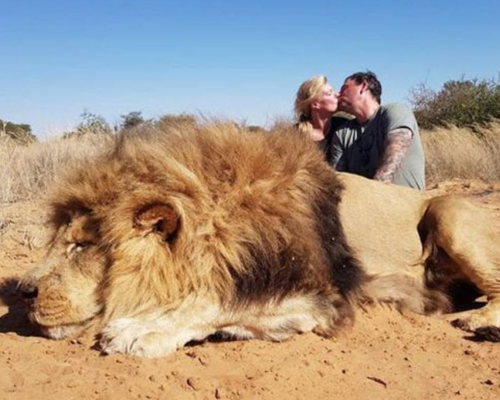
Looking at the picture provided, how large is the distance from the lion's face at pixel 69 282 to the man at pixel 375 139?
106 inches

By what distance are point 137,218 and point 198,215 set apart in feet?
1.01

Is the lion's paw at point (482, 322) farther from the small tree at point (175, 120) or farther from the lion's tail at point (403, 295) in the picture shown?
the small tree at point (175, 120)

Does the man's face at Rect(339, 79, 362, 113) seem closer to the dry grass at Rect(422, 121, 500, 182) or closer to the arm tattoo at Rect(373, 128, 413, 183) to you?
the arm tattoo at Rect(373, 128, 413, 183)

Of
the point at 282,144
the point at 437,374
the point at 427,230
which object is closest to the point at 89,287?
the point at 282,144

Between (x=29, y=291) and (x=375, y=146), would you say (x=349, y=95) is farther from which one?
(x=29, y=291)

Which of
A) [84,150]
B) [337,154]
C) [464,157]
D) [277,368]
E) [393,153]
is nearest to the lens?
[277,368]

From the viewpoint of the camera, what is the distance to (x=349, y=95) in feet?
19.3

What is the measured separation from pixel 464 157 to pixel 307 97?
8.26m

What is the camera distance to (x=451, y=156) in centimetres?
1349

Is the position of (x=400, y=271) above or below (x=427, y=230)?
below

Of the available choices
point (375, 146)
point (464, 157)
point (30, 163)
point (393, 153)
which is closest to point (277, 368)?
point (393, 153)

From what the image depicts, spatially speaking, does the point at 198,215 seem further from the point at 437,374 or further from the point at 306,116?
the point at 306,116

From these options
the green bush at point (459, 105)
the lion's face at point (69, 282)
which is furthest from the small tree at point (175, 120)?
the green bush at point (459, 105)

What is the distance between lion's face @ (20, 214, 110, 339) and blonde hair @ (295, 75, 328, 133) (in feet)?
10.2
